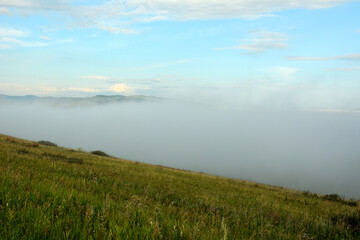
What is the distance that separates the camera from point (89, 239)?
2.66 meters

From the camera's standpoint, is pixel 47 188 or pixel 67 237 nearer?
pixel 67 237

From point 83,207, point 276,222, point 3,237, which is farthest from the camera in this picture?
point 276,222

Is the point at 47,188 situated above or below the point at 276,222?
above

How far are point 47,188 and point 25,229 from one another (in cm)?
210

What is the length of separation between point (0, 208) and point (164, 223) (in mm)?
2527

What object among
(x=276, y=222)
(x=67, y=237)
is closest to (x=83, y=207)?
(x=67, y=237)

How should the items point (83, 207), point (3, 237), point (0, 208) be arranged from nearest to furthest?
1. point (3, 237)
2. point (0, 208)
3. point (83, 207)

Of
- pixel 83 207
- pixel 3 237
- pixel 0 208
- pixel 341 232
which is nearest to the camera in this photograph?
pixel 3 237

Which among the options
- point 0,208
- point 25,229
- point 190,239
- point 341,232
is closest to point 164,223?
point 190,239

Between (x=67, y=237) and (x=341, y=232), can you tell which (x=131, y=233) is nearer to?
(x=67, y=237)

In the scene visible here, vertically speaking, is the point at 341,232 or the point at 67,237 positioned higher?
the point at 67,237

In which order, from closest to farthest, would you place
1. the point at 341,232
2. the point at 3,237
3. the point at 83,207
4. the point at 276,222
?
1. the point at 3,237
2. the point at 83,207
3. the point at 341,232
4. the point at 276,222

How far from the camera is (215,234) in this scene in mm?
3369

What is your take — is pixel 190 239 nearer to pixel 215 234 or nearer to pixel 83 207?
pixel 215 234
